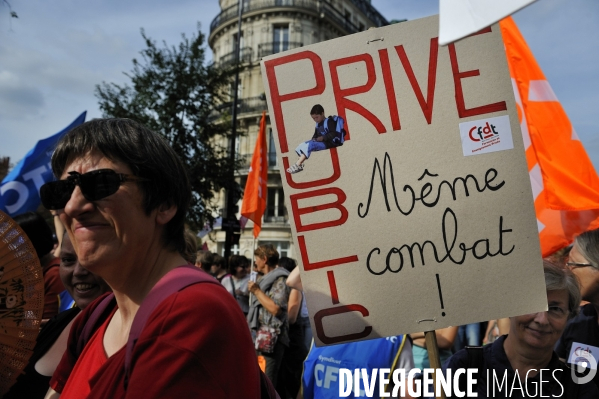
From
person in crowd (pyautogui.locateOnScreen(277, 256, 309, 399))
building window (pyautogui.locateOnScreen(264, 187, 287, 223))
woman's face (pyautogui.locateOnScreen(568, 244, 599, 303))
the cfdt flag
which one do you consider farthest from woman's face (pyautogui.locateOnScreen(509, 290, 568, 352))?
building window (pyautogui.locateOnScreen(264, 187, 287, 223))

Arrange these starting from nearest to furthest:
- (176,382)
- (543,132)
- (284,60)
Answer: (176,382) → (284,60) → (543,132)

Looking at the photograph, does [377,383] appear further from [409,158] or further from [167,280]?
[167,280]

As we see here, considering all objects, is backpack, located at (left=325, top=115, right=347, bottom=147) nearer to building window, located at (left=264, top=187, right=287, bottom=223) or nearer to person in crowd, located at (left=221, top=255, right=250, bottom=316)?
person in crowd, located at (left=221, top=255, right=250, bottom=316)

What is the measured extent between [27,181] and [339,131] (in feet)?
17.1

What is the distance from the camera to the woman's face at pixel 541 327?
2289 mm

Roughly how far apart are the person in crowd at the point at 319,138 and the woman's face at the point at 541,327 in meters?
1.18

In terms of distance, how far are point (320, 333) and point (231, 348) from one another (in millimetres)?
853

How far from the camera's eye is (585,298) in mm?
2908

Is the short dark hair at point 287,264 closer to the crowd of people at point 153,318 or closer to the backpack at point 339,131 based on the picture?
the crowd of people at point 153,318

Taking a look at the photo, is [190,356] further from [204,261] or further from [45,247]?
[204,261]

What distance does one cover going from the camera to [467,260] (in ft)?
6.33

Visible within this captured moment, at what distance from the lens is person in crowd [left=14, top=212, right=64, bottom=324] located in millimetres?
3270

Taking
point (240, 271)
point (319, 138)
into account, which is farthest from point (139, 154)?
point (240, 271)

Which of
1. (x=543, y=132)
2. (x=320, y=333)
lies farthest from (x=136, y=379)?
(x=543, y=132)
